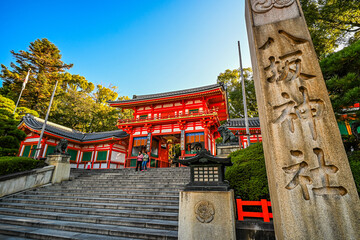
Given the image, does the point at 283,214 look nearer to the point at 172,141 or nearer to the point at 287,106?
the point at 287,106

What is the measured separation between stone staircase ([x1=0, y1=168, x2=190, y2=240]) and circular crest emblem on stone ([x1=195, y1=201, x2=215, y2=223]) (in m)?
0.89

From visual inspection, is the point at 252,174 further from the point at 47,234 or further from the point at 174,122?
the point at 174,122

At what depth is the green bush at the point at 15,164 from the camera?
22.6 ft

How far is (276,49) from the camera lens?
2586 millimetres

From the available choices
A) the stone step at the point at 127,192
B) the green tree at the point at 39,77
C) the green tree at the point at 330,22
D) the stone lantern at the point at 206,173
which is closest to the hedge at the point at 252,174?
the stone lantern at the point at 206,173

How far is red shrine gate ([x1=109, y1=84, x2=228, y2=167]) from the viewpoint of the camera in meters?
14.0

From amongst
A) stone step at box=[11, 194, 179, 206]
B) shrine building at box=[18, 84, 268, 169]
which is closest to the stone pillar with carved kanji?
stone step at box=[11, 194, 179, 206]

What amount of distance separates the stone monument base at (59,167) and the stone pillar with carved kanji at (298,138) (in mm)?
9907

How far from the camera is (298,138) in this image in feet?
7.02

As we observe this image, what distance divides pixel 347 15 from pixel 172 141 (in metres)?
15.3

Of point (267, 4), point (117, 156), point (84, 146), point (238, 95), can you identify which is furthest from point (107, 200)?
point (238, 95)

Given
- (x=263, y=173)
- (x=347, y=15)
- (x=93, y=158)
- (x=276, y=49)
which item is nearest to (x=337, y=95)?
(x=263, y=173)

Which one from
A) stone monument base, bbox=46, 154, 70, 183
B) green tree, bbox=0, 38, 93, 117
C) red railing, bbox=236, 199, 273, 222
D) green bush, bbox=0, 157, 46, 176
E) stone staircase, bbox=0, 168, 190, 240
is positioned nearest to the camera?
red railing, bbox=236, 199, 273, 222

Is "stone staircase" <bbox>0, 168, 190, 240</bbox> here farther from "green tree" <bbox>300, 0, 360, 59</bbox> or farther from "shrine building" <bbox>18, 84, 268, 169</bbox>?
"green tree" <bbox>300, 0, 360, 59</bbox>
